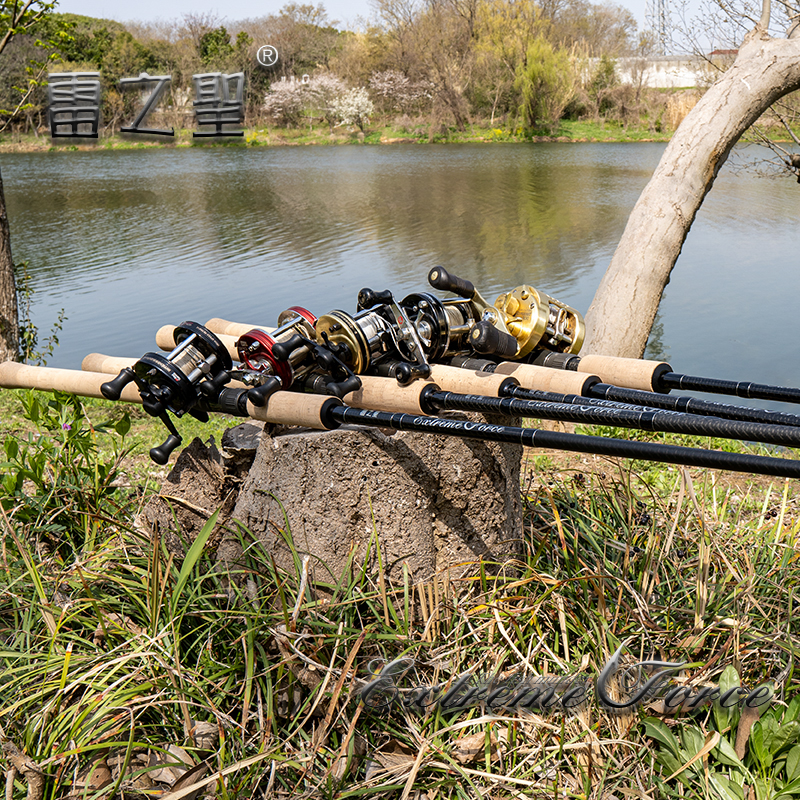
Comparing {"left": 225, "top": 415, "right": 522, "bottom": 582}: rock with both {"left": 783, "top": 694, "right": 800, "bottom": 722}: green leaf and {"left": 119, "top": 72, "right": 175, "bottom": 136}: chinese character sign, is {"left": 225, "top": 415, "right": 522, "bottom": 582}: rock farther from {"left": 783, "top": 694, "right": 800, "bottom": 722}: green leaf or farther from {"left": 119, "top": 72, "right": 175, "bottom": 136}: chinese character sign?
{"left": 119, "top": 72, "right": 175, "bottom": 136}: chinese character sign

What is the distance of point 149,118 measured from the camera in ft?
94.3

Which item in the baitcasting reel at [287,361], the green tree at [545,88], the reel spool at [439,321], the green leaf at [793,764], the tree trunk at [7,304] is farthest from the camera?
the green tree at [545,88]

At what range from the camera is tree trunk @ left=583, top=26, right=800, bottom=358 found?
5.33 metres

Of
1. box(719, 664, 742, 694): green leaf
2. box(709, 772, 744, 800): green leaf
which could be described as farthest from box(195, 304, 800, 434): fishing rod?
box(709, 772, 744, 800): green leaf

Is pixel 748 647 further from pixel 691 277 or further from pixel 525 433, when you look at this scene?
pixel 691 277

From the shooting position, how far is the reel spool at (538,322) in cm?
274

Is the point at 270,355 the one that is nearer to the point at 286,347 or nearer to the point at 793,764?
the point at 286,347

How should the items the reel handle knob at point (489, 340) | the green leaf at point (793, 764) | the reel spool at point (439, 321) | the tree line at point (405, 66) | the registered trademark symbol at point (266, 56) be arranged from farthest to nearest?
the registered trademark symbol at point (266, 56)
the tree line at point (405, 66)
the reel spool at point (439, 321)
the reel handle knob at point (489, 340)
the green leaf at point (793, 764)

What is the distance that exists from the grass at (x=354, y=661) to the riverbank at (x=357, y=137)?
1280 inches

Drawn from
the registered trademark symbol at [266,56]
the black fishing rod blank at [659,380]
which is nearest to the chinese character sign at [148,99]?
the black fishing rod blank at [659,380]

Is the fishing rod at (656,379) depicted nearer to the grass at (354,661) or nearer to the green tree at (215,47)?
the grass at (354,661)

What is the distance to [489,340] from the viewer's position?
2.40 m

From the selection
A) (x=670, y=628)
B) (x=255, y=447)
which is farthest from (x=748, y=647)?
(x=255, y=447)

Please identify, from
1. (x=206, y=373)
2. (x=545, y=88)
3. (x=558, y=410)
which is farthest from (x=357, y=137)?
(x=558, y=410)
